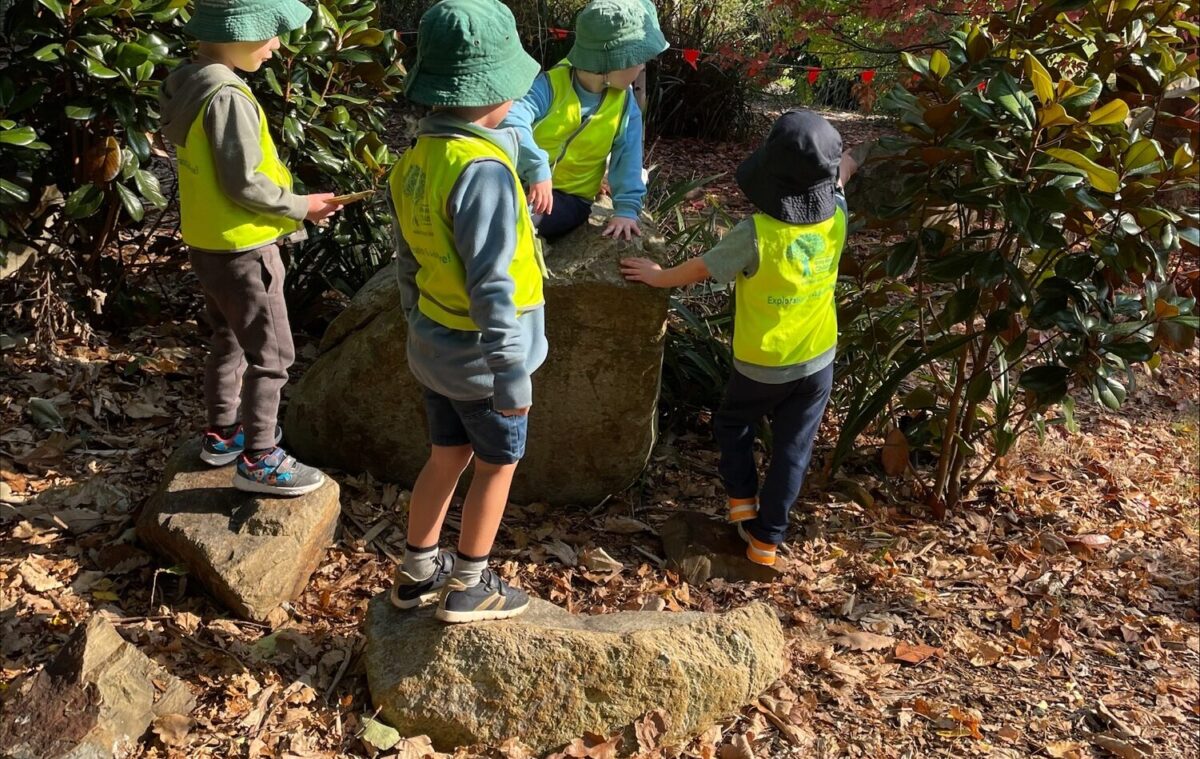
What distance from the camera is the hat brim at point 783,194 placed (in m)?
3.00

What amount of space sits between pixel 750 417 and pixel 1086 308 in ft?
3.90

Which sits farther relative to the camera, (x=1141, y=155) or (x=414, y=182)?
(x=1141, y=155)

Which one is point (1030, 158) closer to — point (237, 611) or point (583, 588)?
point (583, 588)

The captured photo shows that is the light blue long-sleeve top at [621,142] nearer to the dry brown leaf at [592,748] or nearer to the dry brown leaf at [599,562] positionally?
the dry brown leaf at [599,562]

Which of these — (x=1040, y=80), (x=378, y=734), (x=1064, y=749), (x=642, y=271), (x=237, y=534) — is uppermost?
(x=1040, y=80)

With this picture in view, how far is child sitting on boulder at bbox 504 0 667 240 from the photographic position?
3270mm

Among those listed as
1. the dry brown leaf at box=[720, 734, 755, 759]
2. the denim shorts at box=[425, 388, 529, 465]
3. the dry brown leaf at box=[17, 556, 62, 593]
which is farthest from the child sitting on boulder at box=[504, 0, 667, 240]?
the dry brown leaf at box=[17, 556, 62, 593]

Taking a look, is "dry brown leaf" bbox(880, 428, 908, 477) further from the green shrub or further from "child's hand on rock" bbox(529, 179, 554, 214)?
"child's hand on rock" bbox(529, 179, 554, 214)

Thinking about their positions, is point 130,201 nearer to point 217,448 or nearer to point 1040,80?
point 217,448

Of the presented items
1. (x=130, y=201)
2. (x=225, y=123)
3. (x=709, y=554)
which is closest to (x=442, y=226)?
(x=225, y=123)

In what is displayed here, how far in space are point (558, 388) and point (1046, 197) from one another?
174 cm

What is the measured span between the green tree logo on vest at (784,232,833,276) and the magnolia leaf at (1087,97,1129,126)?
34.1 inches

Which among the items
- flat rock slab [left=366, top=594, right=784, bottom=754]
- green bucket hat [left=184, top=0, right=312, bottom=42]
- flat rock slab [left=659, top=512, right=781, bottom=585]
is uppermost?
green bucket hat [left=184, top=0, right=312, bottom=42]

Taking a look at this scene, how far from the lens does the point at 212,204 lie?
2914mm
